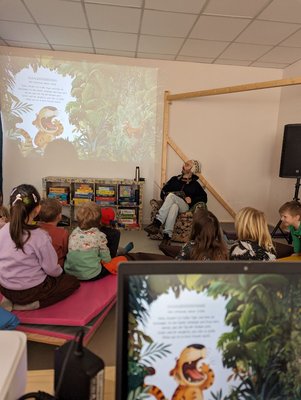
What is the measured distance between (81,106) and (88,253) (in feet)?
11.1

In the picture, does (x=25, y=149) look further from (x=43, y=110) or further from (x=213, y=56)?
(x=213, y=56)

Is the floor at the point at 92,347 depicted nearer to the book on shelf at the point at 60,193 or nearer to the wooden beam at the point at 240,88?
the book on shelf at the point at 60,193

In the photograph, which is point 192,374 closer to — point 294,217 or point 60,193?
point 294,217

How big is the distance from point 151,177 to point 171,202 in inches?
42.8


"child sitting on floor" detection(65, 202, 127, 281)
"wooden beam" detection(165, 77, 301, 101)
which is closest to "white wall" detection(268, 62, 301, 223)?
"wooden beam" detection(165, 77, 301, 101)

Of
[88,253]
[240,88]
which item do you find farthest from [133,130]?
[88,253]

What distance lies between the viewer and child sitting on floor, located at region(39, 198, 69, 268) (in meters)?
2.40

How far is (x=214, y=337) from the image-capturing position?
1.74 ft

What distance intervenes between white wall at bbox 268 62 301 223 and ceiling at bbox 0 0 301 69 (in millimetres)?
409

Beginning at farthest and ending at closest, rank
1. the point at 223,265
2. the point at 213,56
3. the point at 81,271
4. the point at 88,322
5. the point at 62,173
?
the point at 62,173 < the point at 213,56 < the point at 81,271 < the point at 88,322 < the point at 223,265

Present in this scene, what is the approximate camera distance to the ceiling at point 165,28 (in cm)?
325

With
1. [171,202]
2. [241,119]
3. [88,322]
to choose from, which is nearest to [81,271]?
[88,322]

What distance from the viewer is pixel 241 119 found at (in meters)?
5.30

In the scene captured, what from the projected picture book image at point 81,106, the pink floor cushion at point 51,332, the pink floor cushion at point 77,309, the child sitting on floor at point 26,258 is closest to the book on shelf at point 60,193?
the projected picture book image at point 81,106
